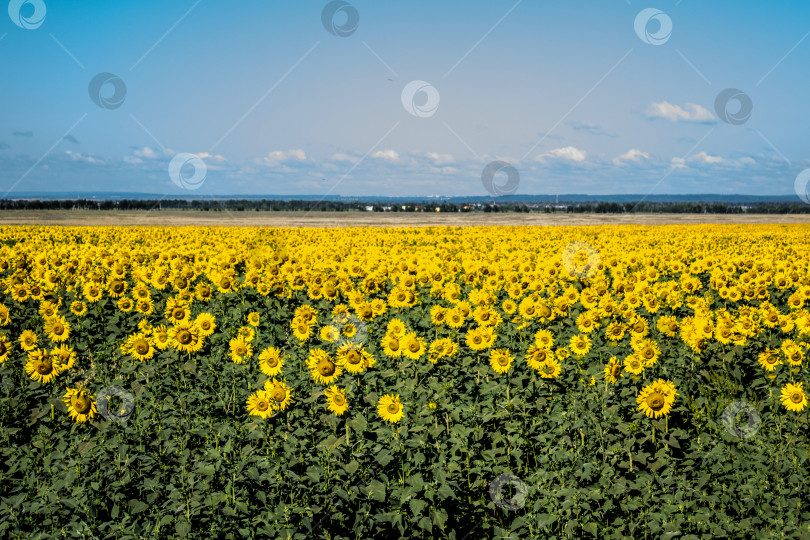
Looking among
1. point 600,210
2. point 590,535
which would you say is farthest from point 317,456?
point 600,210

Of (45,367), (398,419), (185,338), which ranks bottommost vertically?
(398,419)

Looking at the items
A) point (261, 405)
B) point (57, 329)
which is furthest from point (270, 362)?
point (57, 329)

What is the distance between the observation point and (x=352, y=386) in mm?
5684

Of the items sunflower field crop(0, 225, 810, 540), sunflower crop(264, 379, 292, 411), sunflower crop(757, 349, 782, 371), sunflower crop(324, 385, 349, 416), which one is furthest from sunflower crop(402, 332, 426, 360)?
sunflower crop(757, 349, 782, 371)

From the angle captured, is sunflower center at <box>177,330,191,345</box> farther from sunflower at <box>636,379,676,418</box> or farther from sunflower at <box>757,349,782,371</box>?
sunflower at <box>757,349,782,371</box>

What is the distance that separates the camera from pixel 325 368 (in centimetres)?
576

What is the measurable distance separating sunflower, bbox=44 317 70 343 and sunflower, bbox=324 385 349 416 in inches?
182

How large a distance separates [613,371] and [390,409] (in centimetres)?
274

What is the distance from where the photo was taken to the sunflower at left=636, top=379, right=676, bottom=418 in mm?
5840

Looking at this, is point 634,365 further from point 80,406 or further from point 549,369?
point 80,406

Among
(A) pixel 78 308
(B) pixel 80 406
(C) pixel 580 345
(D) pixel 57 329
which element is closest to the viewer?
(B) pixel 80 406

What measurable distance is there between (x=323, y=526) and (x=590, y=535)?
2.30m

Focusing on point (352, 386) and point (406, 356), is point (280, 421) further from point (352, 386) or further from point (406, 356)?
point (406, 356)

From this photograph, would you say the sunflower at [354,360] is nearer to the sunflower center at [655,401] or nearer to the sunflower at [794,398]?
the sunflower center at [655,401]
